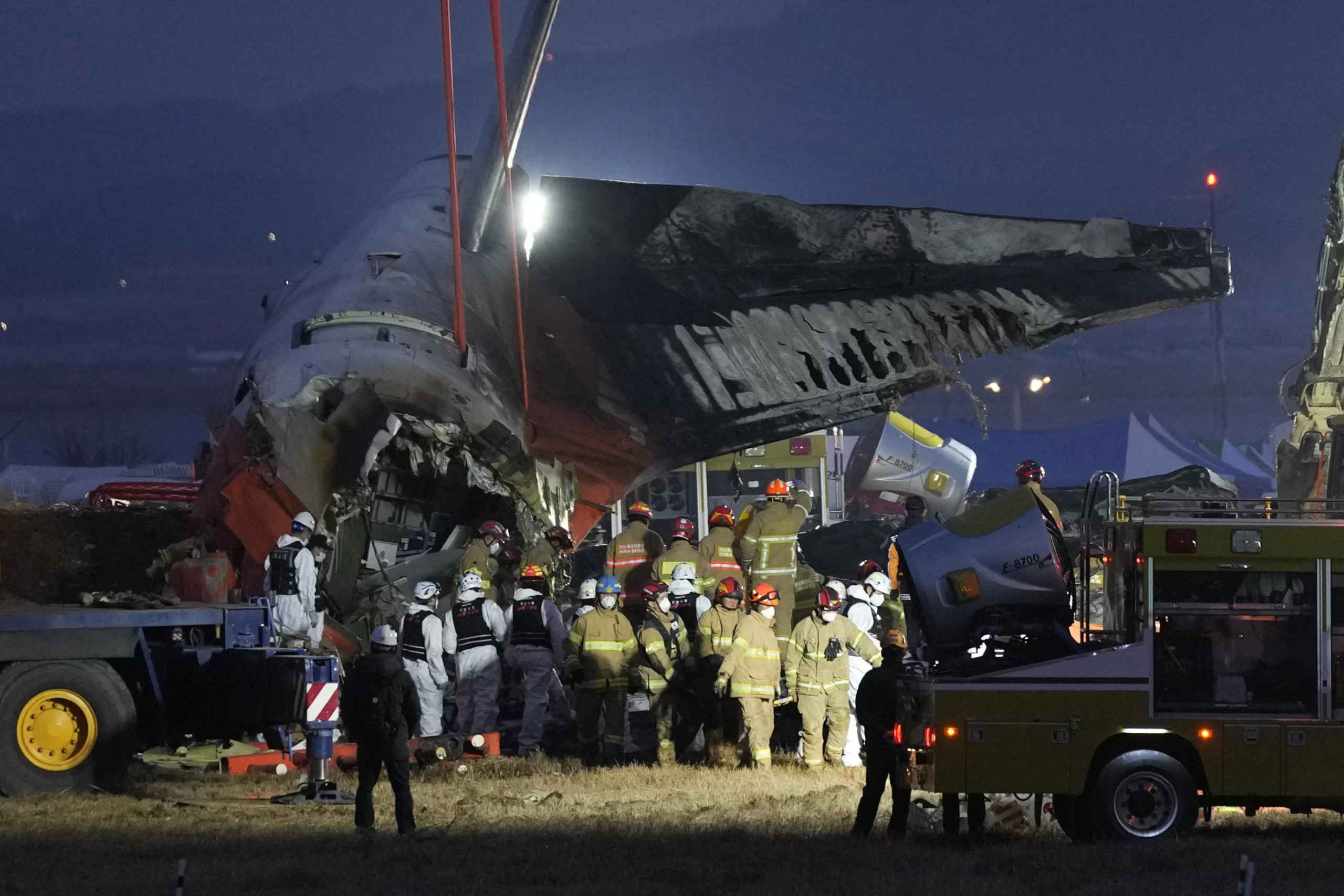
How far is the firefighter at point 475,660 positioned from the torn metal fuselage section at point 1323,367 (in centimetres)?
1361

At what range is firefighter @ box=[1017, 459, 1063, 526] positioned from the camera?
37.8ft

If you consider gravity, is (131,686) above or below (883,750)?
above

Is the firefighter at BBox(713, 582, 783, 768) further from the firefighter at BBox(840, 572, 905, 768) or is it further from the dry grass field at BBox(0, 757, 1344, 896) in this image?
the dry grass field at BBox(0, 757, 1344, 896)

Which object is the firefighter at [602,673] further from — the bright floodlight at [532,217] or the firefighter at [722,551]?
the bright floodlight at [532,217]

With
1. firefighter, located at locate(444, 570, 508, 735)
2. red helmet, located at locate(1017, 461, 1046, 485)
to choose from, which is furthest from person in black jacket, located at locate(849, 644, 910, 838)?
firefighter, located at locate(444, 570, 508, 735)

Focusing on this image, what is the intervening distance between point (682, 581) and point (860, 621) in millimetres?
2368

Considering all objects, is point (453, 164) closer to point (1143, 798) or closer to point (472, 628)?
point (472, 628)

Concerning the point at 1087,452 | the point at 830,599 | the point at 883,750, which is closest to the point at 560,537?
the point at 830,599

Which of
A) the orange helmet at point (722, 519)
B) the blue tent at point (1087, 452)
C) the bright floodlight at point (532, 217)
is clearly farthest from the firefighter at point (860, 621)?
the blue tent at point (1087, 452)

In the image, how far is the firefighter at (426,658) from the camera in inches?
677

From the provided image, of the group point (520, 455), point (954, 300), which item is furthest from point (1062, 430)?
point (520, 455)

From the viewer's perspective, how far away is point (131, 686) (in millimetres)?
13219

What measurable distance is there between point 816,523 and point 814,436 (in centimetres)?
216

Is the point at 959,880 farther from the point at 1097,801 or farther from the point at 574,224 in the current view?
the point at 574,224
